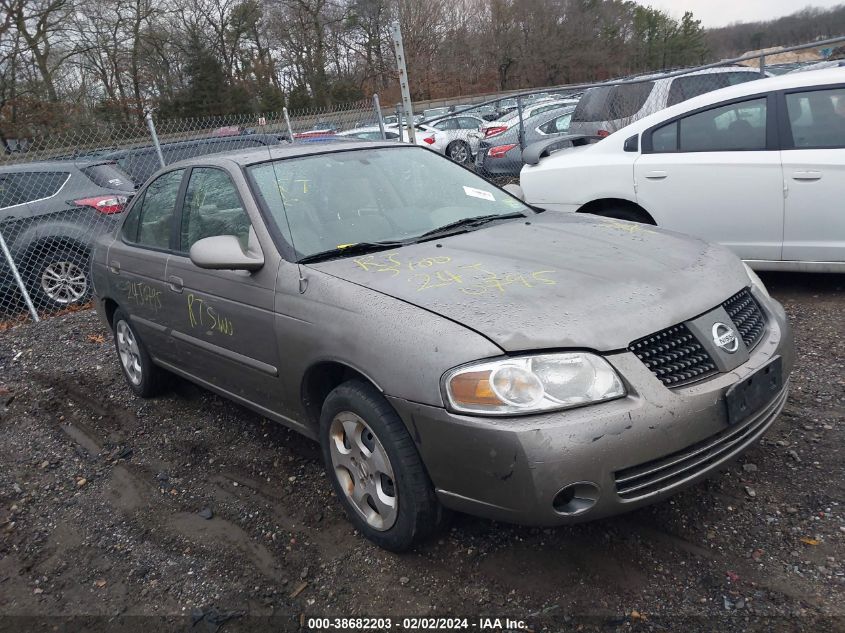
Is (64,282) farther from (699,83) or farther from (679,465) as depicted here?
(699,83)

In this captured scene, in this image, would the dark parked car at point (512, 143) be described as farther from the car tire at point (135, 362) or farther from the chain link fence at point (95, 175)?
the car tire at point (135, 362)

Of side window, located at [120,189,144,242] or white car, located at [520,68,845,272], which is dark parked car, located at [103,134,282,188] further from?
white car, located at [520,68,845,272]

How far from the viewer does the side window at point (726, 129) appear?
Answer: 16.6 ft

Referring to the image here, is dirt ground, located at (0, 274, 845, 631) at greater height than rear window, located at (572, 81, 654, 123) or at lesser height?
lesser

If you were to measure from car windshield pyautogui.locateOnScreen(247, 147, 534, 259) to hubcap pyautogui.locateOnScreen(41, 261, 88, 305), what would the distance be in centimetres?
541

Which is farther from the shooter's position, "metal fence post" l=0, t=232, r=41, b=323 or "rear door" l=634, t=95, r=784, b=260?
"metal fence post" l=0, t=232, r=41, b=323

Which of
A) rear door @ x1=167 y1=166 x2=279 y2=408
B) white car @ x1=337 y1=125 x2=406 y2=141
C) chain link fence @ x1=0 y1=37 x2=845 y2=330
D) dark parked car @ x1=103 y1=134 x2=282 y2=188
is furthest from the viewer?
white car @ x1=337 y1=125 x2=406 y2=141

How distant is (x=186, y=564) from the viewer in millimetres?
2977

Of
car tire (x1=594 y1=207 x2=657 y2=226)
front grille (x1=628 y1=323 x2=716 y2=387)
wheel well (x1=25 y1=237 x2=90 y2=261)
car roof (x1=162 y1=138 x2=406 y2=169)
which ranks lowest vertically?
car tire (x1=594 y1=207 x2=657 y2=226)

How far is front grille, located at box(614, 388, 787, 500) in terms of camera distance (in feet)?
7.57

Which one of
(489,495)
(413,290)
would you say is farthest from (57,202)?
(489,495)

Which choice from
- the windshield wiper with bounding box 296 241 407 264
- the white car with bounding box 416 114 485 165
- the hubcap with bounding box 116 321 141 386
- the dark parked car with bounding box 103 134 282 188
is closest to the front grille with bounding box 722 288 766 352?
the windshield wiper with bounding box 296 241 407 264

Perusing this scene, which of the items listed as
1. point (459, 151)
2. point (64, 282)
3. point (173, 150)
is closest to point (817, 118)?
point (64, 282)

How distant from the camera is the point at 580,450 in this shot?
2207 mm
